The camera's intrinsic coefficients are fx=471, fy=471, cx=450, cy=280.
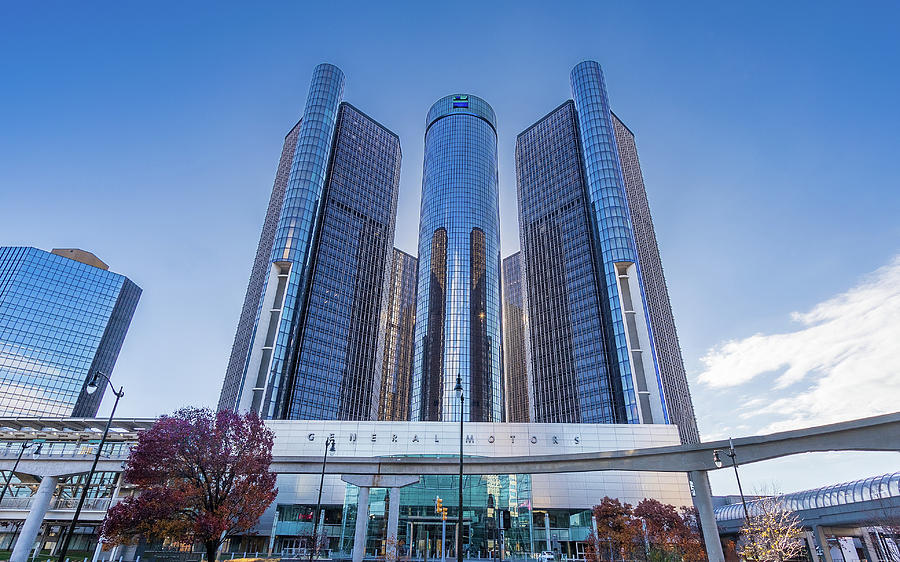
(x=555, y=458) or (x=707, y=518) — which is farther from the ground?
(x=555, y=458)

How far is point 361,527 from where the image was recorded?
43.0 m

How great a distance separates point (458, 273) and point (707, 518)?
11202 cm

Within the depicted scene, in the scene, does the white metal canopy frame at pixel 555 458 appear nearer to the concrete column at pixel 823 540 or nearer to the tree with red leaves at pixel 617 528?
the tree with red leaves at pixel 617 528

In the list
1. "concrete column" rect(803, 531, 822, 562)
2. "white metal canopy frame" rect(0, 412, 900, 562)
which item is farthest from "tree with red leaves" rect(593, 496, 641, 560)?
"concrete column" rect(803, 531, 822, 562)

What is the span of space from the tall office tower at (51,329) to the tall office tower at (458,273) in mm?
101853

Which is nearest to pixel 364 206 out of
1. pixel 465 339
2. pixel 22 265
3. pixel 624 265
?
pixel 465 339

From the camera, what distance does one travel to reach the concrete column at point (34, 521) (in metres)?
39.7

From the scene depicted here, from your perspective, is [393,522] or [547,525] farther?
[547,525]

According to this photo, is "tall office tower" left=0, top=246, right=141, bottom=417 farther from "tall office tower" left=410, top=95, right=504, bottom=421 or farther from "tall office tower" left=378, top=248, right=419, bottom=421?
"tall office tower" left=410, top=95, right=504, bottom=421

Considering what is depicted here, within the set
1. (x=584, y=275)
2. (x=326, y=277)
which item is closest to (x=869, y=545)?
(x=584, y=275)

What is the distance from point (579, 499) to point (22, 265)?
6702 inches

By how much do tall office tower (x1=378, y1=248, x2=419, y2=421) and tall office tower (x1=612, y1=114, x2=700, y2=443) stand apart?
7630 cm

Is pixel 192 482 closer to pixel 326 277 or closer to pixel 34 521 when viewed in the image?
pixel 34 521

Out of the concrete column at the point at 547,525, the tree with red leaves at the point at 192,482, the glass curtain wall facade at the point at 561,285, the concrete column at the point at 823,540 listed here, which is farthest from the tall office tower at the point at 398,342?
the tree with red leaves at the point at 192,482
